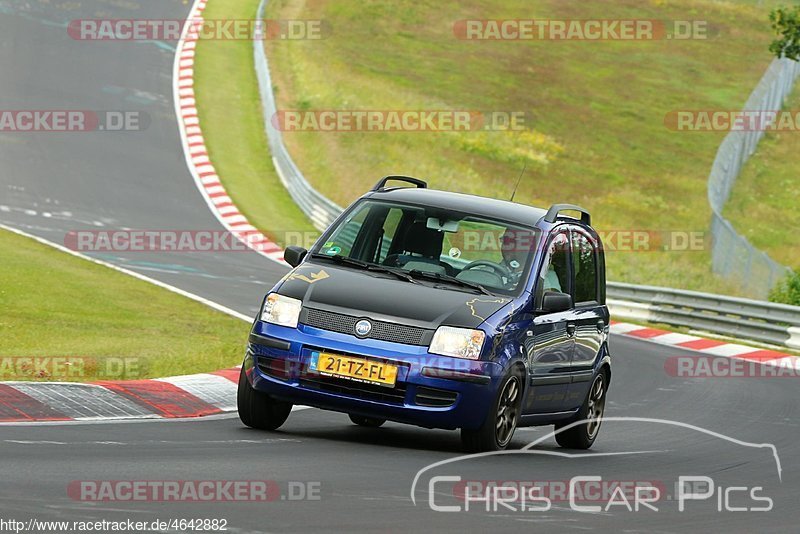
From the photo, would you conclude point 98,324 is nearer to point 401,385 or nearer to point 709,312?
point 401,385

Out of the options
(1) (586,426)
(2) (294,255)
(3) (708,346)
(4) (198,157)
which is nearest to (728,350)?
(3) (708,346)

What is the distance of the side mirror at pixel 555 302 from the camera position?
34.3ft

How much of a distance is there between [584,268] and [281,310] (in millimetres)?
2886

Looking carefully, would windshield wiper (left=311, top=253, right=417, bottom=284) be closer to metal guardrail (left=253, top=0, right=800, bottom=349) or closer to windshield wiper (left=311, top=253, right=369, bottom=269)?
windshield wiper (left=311, top=253, right=369, bottom=269)

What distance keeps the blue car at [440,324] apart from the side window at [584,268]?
0.02 meters

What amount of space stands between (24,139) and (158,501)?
85.7ft

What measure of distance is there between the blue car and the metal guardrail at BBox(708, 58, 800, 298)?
52.2 ft

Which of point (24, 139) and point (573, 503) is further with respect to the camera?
point (24, 139)

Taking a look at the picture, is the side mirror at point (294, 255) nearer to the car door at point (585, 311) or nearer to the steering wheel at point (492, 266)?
the steering wheel at point (492, 266)

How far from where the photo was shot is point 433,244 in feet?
35.4

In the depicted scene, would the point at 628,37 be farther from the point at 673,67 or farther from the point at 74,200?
the point at 74,200

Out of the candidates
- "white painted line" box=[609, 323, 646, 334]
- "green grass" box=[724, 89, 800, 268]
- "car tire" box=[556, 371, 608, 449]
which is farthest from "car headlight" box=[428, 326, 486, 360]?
"green grass" box=[724, 89, 800, 268]

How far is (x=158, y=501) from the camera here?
717 centimetres

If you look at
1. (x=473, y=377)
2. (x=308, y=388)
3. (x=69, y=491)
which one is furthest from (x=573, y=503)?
A: (x=69, y=491)
